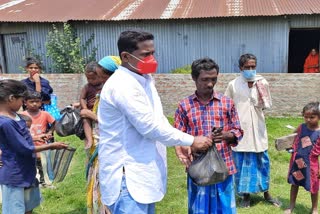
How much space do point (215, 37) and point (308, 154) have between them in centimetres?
826

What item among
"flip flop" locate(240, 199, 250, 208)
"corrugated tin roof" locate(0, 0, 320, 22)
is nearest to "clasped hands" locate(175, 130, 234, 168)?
"flip flop" locate(240, 199, 250, 208)

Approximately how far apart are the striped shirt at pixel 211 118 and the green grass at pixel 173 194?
1570 millimetres

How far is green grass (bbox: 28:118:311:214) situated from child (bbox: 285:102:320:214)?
444mm

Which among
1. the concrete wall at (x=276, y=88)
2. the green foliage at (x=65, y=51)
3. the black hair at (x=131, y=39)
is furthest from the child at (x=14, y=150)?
the green foliage at (x=65, y=51)

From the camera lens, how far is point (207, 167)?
252cm

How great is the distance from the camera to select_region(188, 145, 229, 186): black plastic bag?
2.52 meters

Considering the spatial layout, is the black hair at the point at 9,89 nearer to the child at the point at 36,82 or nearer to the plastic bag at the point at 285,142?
the child at the point at 36,82

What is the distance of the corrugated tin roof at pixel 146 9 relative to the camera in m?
A: 11.0

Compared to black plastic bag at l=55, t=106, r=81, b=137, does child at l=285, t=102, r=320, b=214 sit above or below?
below

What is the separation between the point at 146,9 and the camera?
11.9 meters

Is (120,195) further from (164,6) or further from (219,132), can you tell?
(164,6)

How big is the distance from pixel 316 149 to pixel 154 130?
2.29 meters

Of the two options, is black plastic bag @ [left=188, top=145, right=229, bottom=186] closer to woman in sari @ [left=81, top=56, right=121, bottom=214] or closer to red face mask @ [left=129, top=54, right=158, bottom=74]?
red face mask @ [left=129, top=54, right=158, bottom=74]

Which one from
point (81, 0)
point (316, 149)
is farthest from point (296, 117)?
point (81, 0)
